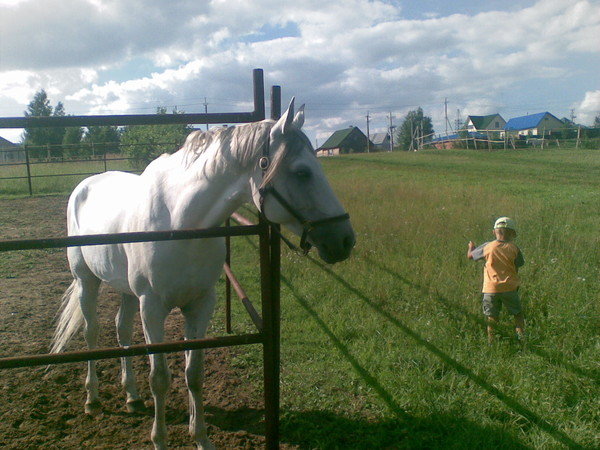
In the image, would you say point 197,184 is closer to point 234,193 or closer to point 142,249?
point 234,193

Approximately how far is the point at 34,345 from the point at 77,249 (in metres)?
1.48

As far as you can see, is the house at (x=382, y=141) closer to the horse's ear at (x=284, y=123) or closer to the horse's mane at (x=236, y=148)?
the horse's mane at (x=236, y=148)

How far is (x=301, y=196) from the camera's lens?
193 cm

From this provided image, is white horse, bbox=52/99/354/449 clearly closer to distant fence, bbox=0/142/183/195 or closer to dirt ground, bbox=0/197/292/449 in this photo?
dirt ground, bbox=0/197/292/449

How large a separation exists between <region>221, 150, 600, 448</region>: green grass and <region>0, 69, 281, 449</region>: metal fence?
2.83 feet

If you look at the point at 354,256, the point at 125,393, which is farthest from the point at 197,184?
the point at 354,256

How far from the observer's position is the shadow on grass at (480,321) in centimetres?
312

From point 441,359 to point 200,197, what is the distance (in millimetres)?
2340

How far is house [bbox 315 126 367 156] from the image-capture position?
58.5m

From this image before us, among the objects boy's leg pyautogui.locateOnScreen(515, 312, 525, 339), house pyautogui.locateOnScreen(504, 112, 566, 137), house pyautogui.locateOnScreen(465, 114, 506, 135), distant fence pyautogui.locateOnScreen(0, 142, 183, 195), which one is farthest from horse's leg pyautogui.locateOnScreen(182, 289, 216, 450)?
house pyautogui.locateOnScreen(465, 114, 506, 135)

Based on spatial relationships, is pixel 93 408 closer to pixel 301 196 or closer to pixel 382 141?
pixel 301 196

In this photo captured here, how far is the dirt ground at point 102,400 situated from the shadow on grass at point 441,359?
2.78 feet

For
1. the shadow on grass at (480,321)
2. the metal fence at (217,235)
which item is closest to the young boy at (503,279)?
the shadow on grass at (480,321)

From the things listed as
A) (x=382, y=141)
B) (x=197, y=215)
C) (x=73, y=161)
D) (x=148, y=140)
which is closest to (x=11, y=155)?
(x=148, y=140)
